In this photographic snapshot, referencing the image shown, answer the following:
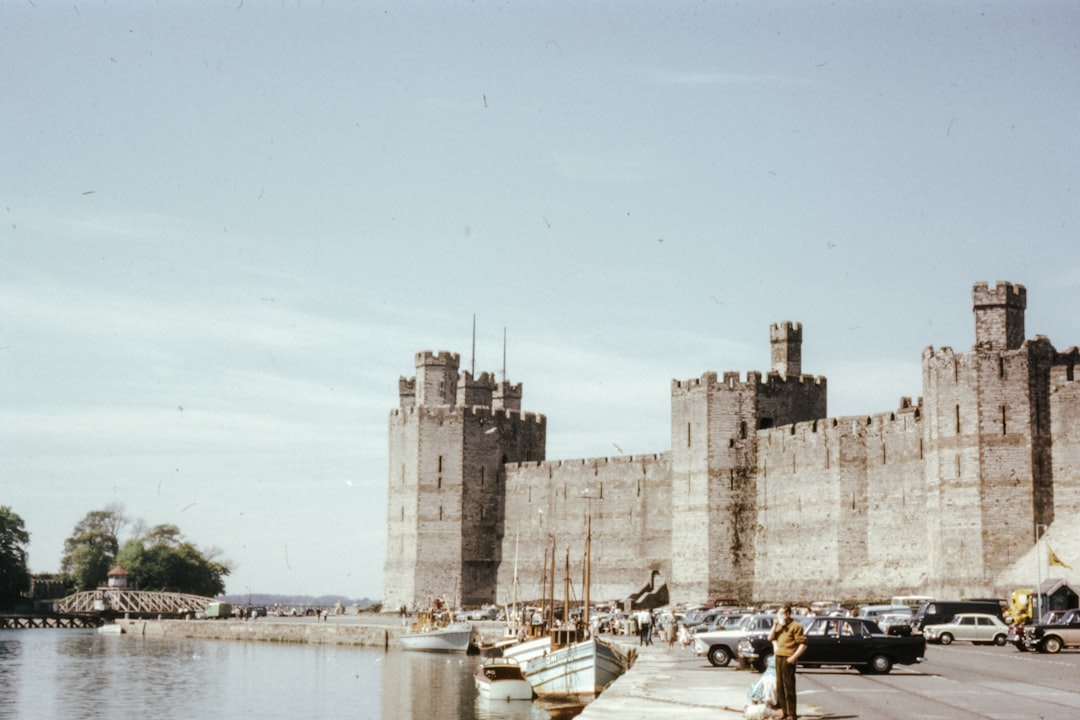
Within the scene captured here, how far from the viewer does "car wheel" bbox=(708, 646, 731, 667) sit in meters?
35.3

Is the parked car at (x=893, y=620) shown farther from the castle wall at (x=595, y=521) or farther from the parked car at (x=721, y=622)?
the castle wall at (x=595, y=521)

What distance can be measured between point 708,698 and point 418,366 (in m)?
61.8

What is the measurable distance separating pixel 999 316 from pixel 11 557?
95.3 m

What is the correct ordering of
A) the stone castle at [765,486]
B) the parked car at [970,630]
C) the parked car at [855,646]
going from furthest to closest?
the stone castle at [765,486] < the parked car at [970,630] < the parked car at [855,646]

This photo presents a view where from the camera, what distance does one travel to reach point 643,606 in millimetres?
70312

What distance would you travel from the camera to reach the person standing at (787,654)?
20.8 meters

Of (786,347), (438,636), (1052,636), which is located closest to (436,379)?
(438,636)

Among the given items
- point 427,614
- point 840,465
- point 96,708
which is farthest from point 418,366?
point 96,708

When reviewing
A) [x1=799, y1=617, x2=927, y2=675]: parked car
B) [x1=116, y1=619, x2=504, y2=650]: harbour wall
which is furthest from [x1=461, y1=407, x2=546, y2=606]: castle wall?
[x1=799, y1=617, x2=927, y2=675]: parked car

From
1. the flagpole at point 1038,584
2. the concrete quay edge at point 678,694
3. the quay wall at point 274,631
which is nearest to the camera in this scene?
the concrete quay edge at point 678,694

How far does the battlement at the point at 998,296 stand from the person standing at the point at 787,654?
36149mm

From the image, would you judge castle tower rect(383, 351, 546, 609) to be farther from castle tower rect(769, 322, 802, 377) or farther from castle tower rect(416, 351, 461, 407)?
castle tower rect(769, 322, 802, 377)

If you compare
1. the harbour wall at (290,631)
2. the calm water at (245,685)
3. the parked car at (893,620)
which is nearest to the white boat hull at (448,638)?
the calm water at (245,685)

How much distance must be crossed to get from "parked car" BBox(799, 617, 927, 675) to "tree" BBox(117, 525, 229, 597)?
101m
